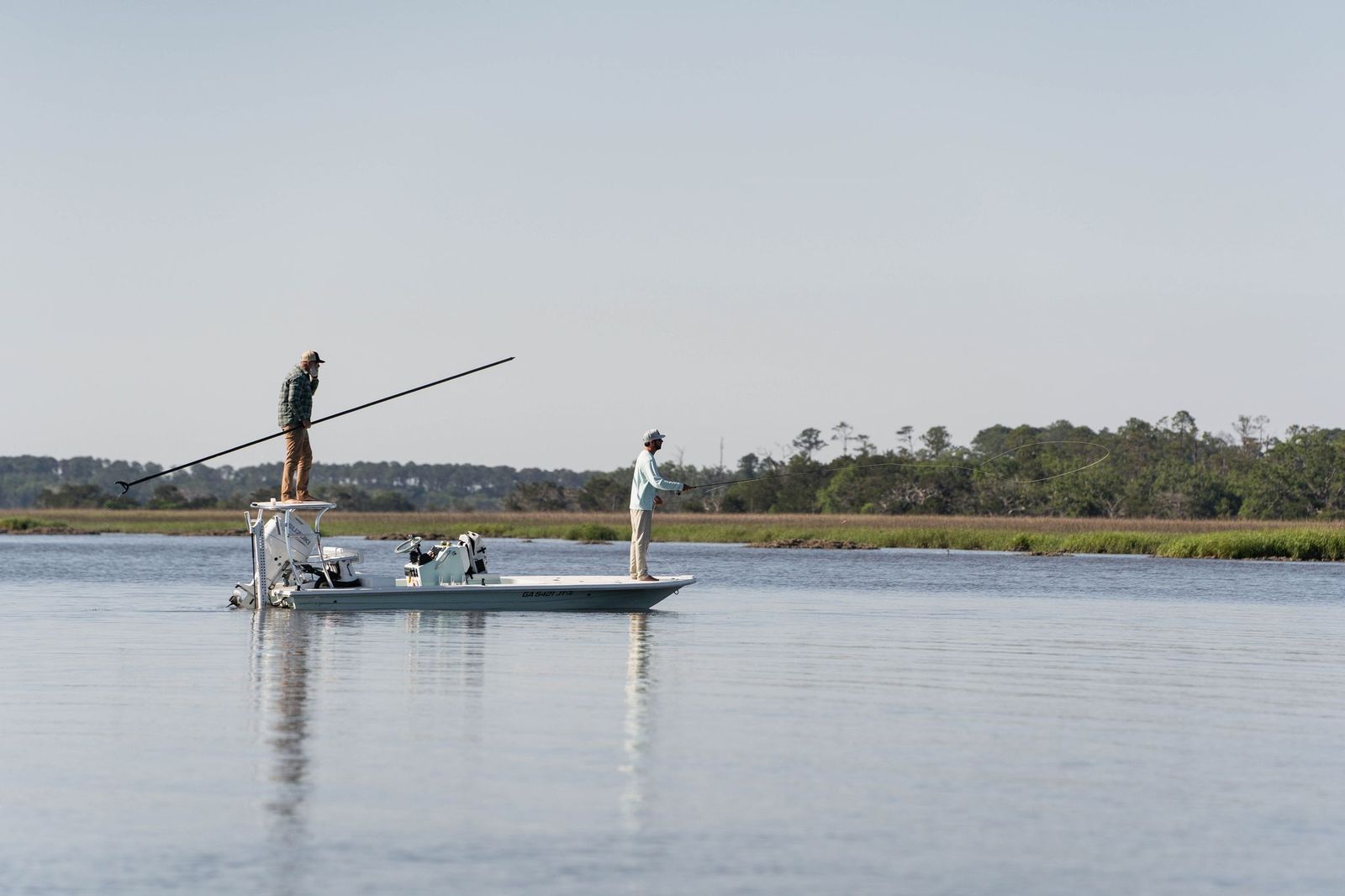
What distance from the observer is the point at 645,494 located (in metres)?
20.1

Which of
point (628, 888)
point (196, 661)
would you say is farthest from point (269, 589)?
point (628, 888)

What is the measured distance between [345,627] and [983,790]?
34.4 ft

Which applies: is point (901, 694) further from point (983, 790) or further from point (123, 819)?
point (123, 819)

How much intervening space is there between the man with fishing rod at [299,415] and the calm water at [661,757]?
5.32ft

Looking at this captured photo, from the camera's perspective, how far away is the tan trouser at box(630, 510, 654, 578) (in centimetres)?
2019

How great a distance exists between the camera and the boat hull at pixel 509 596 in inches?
770

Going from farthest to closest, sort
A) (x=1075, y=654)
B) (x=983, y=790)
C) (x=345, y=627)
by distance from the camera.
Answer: (x=345, y=627) < (x=1075, y=654) < (x=983, y=790)

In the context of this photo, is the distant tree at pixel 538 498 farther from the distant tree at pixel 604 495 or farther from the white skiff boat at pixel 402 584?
the white skiff boat at pixel 402 584

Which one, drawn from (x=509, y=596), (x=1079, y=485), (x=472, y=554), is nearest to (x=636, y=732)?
(x=509, y=596)

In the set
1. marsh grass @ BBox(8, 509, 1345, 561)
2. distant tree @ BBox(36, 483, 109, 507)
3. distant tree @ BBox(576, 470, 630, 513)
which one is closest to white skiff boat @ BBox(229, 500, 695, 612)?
marsh grass @ BBox(8, 509, 1345, 561)

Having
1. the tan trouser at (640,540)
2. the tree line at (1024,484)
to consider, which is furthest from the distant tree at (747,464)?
the tan trouser at (640,540)

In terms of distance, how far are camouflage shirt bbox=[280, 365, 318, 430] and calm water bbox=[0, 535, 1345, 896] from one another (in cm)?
216

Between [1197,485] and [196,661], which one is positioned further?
[1197,485]

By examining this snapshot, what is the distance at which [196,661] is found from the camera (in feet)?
46.5
